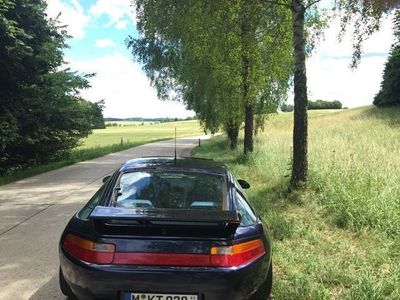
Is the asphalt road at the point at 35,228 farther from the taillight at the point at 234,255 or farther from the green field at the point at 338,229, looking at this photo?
the green field at the point at 338,229

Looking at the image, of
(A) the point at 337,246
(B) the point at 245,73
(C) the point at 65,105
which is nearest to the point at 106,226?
(A) the point at 337,246

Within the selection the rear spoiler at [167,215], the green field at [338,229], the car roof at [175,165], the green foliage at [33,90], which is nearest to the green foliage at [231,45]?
the green field at [338,229]

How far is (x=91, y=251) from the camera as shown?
3.56 meters

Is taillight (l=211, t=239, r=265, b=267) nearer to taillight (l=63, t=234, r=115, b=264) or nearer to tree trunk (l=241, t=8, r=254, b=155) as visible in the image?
taillight (l=63, t=234, r=115, b=264)

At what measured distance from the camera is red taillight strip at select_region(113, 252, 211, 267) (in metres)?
3.47

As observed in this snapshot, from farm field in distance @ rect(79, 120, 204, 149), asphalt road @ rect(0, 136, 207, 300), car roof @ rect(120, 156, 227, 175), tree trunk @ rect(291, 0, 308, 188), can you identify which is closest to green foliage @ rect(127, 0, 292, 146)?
tree trunk @ rect(291, 0, 308, 188)

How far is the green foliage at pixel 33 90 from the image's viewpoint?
15.8 meters

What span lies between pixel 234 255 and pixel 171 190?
3.63ft

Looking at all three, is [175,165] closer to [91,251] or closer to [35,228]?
→ [91,251]

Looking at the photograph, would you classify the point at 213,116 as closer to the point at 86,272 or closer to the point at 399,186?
the point at 399,186

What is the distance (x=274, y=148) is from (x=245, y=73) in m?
4.54

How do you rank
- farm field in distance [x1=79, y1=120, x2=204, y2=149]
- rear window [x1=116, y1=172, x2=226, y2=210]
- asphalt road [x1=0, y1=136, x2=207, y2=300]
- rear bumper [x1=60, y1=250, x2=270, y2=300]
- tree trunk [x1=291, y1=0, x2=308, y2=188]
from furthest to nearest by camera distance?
1. farm field in distance [x1=79, y1=120, x2=204, y2=149]
2. tree trunk [x1=291, y1=0, x2=308, y2=188]
3. asphalt road [x1=0, y1=136, x2=207, y2=300]
4. rear window [x1=116, y1=172, x2=226, y2=210]
5. rear bumper [x1=60, y1=250, x2=270, y2=300]

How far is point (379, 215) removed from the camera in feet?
22.7

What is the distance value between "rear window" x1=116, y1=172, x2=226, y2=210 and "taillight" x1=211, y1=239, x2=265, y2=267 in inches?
23.0
